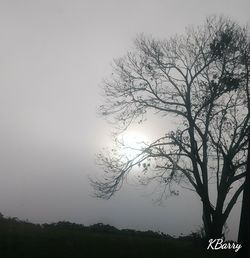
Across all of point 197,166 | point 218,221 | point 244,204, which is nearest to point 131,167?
point 197,166

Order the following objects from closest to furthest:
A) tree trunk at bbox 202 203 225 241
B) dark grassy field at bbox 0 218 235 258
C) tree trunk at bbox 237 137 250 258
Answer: tree trunk at bbox 237 137 250 258
dark grassy field at bbox 0 218 235 258
tree trunk at bbox 202 203 225 241

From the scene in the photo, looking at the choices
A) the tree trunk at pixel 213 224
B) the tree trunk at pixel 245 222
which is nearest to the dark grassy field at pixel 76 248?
the tree trunk at pixel 213 224

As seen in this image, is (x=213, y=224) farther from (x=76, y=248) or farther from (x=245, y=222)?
(x=245, y=222)

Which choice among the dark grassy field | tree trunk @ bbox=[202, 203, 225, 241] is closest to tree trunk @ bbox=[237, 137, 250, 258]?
the dark grassy field

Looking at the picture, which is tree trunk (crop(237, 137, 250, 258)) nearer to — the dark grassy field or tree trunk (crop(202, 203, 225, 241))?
the dark grassy field

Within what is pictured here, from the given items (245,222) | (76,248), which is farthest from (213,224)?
(245,222)

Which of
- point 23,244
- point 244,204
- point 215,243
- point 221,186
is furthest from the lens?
point 221,186

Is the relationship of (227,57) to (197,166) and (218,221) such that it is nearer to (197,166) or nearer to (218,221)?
(197,166)

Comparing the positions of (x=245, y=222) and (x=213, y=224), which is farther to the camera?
(x=213, y=224)

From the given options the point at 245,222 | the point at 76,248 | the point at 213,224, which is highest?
the point at 213,224

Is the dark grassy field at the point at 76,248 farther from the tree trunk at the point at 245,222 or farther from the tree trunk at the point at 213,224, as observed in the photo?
the tree trunk at the point at 245,222

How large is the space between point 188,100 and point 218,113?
1.80m

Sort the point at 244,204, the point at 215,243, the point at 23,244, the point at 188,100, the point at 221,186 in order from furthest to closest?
the point at 188,100 < the point at 221,186 < the point at 215,243 < the point at 23,244 < the point at 244,204

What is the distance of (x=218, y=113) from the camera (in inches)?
899
